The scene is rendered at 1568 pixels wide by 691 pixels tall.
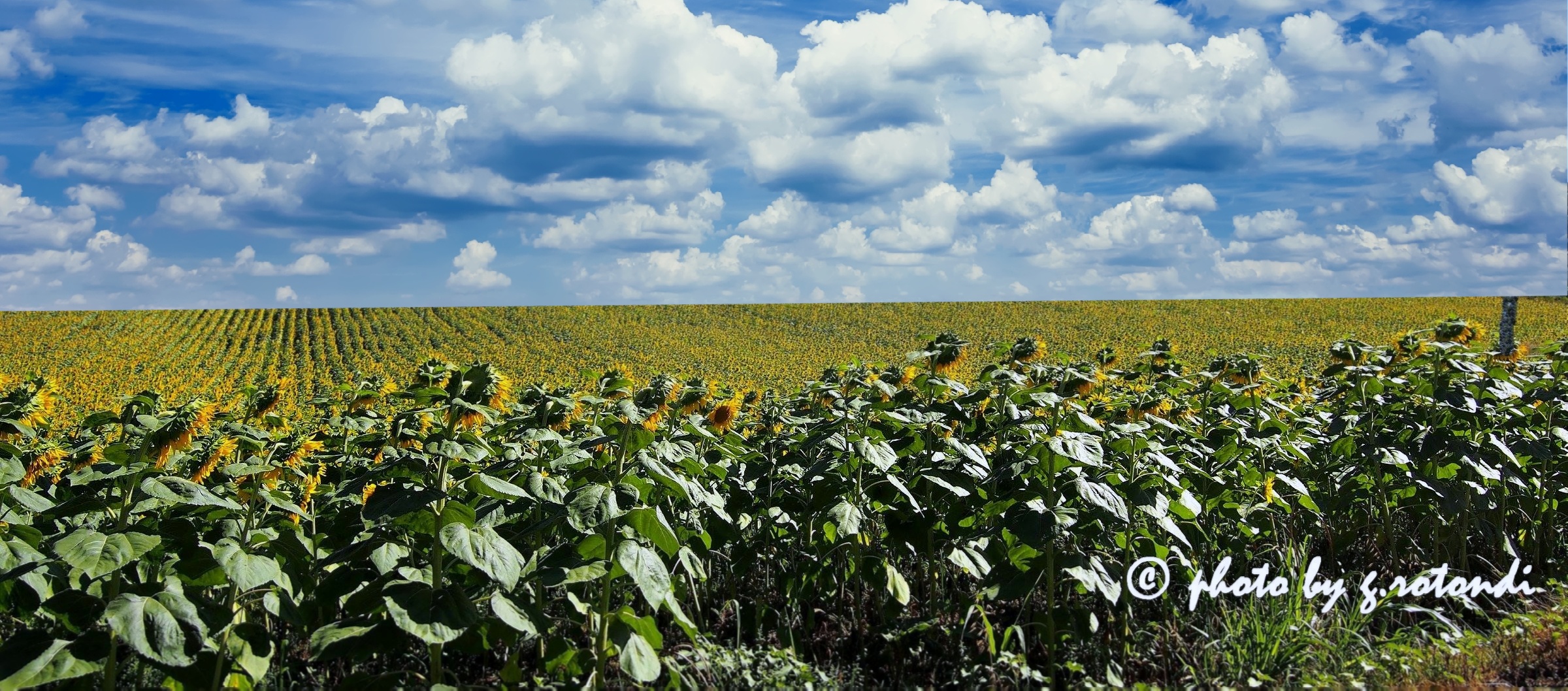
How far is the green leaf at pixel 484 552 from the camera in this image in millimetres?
3002

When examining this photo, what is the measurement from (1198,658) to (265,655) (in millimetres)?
3707

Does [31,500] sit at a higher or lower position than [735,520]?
higher

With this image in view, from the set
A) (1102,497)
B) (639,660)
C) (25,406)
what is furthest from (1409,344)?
(25,406)

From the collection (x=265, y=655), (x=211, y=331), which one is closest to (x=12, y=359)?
(x=211, y=331)

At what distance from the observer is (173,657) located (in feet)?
9.40

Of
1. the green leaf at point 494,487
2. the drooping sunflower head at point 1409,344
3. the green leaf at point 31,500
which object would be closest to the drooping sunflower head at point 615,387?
the green leaf at point 494,487

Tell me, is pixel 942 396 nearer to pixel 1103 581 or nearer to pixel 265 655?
pixel 1103 581

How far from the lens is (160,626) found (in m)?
2.90

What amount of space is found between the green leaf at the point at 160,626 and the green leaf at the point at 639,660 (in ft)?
4.22

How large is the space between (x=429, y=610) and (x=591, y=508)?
59cm

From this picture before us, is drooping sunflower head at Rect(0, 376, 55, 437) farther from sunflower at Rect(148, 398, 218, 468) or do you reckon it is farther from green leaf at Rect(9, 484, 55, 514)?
sunflower at Rect(148, 398, 218, 468)

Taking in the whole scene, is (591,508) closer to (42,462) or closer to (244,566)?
(244,566)

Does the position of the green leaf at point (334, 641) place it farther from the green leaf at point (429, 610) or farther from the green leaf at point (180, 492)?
the green leaf at point (180, 492)

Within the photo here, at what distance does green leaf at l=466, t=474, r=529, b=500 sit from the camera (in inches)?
128
